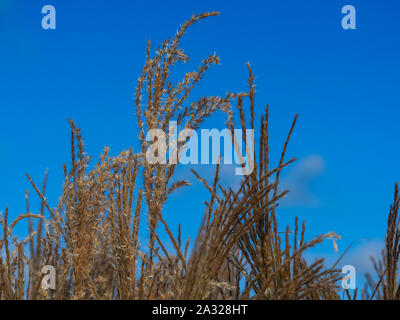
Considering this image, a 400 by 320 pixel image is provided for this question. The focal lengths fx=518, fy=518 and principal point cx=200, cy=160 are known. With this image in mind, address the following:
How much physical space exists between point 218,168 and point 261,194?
0.28 metres

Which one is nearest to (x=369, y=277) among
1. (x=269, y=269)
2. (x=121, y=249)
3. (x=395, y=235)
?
(x=395, y=235)

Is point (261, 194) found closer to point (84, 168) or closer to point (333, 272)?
point (333, 272)

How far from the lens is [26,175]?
2.73 m

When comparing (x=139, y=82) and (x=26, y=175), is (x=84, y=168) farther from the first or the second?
(x=139, y=82)

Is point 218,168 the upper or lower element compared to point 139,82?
lower

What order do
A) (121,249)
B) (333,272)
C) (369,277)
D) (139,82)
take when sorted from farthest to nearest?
(369,277) → (139,82) → (121,249) → (333,272)
